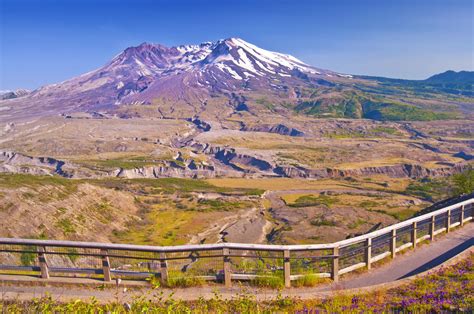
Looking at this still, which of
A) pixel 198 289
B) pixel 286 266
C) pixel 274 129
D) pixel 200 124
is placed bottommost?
pixel 274 129

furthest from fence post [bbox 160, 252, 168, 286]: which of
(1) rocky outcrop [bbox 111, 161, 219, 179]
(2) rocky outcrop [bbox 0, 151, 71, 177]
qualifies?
(1) rocky outcrop [bbox 111, 161, 219, 179]

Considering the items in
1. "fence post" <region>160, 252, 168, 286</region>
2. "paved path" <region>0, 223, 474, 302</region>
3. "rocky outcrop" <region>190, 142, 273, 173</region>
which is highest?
"fence post" <region>160, 252, 168, 286</region>

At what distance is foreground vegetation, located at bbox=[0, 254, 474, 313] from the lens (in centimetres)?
598

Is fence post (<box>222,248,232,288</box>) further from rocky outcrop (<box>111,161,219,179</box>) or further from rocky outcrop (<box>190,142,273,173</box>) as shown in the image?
rocky outcrop (<box>190,142,273,173</box>)

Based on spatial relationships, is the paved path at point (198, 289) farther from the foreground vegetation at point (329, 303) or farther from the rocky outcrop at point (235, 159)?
the rocky outcrop at point (235, 159)

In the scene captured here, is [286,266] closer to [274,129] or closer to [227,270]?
[227,270]

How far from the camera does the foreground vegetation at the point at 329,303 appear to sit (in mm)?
5984

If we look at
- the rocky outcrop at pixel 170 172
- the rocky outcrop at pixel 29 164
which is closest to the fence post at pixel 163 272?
the rocky outcrop at pixel 29 164

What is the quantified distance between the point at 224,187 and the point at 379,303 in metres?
71.9

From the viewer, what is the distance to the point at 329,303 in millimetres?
6766

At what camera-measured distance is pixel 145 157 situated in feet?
359

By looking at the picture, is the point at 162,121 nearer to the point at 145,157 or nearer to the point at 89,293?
the point at 145,157

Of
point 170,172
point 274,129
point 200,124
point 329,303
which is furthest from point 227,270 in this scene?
point 200,124

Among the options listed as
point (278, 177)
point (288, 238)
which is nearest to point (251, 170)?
point (278, 177)
